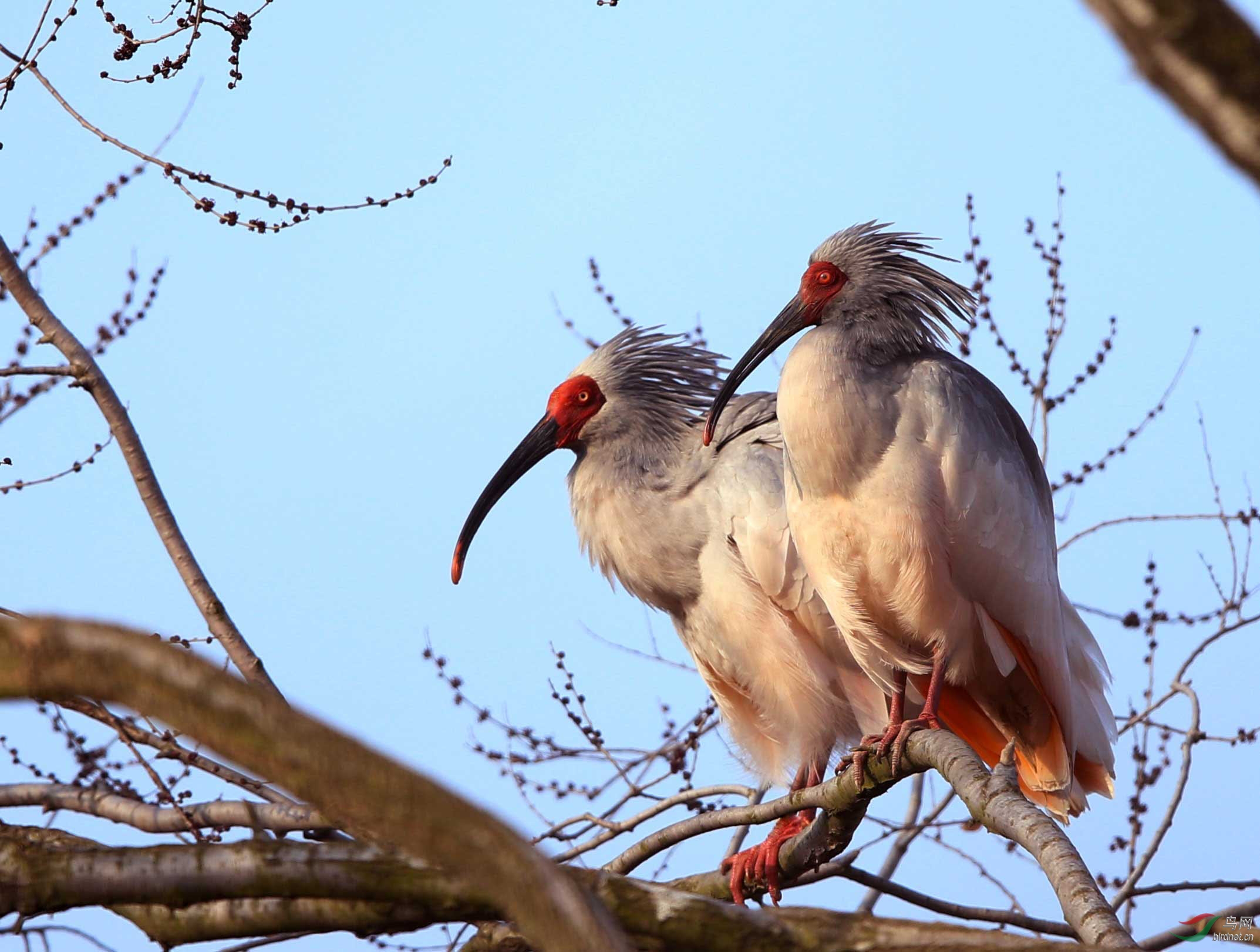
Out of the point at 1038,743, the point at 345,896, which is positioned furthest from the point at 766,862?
the point at 345,896

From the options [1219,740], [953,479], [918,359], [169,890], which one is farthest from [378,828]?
[1219,740]

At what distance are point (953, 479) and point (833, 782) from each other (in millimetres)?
1343

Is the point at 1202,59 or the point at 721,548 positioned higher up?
the point at 721,548

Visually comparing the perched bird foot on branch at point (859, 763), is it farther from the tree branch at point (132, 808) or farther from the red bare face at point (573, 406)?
the red bare face at point (573, 406)

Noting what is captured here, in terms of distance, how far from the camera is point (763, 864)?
5.80m

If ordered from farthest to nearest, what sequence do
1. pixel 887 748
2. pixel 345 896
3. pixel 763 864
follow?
1. pixel 763 864
2. pixel 887 748
3. pixel 345 896

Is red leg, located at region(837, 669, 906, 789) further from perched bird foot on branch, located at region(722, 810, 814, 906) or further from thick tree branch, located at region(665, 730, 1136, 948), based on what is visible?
perched bird foot on branch, located at region(722, 810, 814, 906)

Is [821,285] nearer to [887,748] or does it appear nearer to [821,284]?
[821,284]

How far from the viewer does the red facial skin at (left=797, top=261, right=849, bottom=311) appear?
19.4ft

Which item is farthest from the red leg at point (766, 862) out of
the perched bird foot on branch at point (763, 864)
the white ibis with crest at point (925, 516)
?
the white ibis with crest at point (925, 516)

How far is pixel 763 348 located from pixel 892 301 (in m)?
0.63

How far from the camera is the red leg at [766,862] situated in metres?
5.66

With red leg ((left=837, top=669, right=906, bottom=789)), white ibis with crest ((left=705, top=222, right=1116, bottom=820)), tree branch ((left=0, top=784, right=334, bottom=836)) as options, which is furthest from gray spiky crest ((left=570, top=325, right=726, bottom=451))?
tree branch ((left=0, top=784, right=334, bottom=836))

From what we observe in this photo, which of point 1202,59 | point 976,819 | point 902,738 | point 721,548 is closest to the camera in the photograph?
point 1202,59
